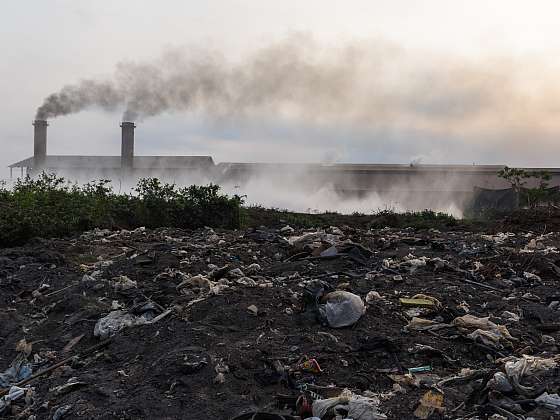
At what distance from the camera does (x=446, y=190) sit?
19.9m

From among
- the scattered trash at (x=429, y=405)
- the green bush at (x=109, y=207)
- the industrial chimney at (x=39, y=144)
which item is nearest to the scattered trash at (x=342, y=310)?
the scattered trash at (x=429, y=405)

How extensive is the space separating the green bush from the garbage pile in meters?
3.12

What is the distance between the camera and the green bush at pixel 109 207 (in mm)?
9664

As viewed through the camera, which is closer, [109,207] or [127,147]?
[109,207]

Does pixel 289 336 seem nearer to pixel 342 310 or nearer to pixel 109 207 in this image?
pixel 342 310

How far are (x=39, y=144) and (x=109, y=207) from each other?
48.5 ft

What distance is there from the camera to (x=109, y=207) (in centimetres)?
1128

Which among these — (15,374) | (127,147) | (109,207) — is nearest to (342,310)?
(15,374)

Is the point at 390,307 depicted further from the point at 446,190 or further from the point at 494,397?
the point at 446,190

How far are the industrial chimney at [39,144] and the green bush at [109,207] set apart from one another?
1245cm

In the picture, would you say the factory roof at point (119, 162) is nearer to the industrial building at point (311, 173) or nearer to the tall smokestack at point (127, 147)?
the industrial building at point (311, 173)

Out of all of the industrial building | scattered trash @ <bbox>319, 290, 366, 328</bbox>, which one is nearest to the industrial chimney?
the industrial building

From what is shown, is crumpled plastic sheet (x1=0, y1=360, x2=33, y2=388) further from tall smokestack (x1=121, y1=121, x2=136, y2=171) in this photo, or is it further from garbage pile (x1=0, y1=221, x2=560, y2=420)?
tall smokestack (x1=121, y1=121, x2=136, y2=171)

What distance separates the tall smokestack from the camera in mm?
22594
